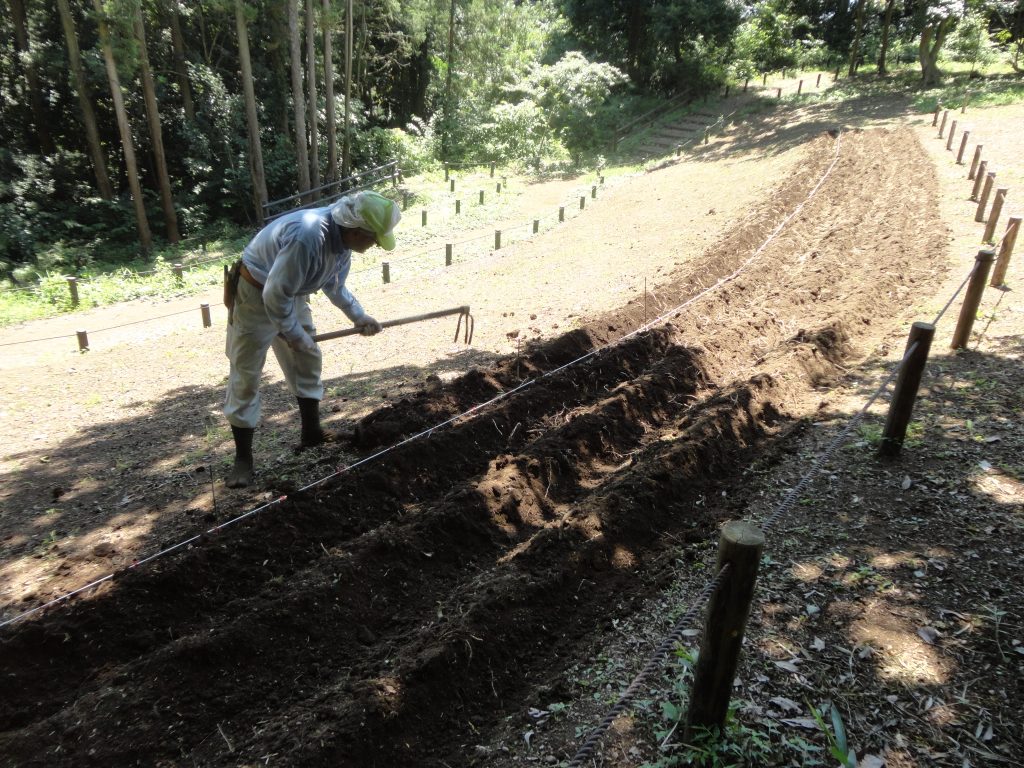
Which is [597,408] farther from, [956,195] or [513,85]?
[513,85]

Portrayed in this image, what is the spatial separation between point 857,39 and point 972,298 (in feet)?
93.4

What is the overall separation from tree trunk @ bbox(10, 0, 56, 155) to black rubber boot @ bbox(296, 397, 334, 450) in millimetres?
22245

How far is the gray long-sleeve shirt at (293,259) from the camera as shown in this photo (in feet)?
14.9

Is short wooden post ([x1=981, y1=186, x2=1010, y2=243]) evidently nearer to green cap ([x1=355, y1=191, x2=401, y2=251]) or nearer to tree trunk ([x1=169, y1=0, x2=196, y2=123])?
green cap ([x1=355, y1=191, x2=401, y2=251])

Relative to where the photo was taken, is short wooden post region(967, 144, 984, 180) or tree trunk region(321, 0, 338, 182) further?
tree trunk region(321, 0, 338, 182)

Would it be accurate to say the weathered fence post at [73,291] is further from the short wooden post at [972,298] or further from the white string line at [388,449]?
the short wooden post at [972,298]

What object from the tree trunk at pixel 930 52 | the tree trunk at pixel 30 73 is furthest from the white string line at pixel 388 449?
the tree trunk at pixel 30 73

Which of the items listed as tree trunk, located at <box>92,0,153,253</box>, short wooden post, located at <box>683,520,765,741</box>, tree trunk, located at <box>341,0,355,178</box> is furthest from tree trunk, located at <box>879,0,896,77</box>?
short wooden post, located at <box>683,520,765,741</box>

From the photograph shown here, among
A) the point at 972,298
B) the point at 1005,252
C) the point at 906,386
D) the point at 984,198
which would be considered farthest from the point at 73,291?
the point at 984,198

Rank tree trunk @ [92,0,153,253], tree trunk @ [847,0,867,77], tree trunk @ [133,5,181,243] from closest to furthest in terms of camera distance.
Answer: tree trunk @ [92,0,153,253] → tree trunk @ [133,5,181,243] → tree trunk @ [847,0,867,77]

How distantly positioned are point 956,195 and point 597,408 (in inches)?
413

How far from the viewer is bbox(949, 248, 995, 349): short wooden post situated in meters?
6.10

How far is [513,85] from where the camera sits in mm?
32500

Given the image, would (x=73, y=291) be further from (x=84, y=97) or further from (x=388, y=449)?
(x=388, y=449)
